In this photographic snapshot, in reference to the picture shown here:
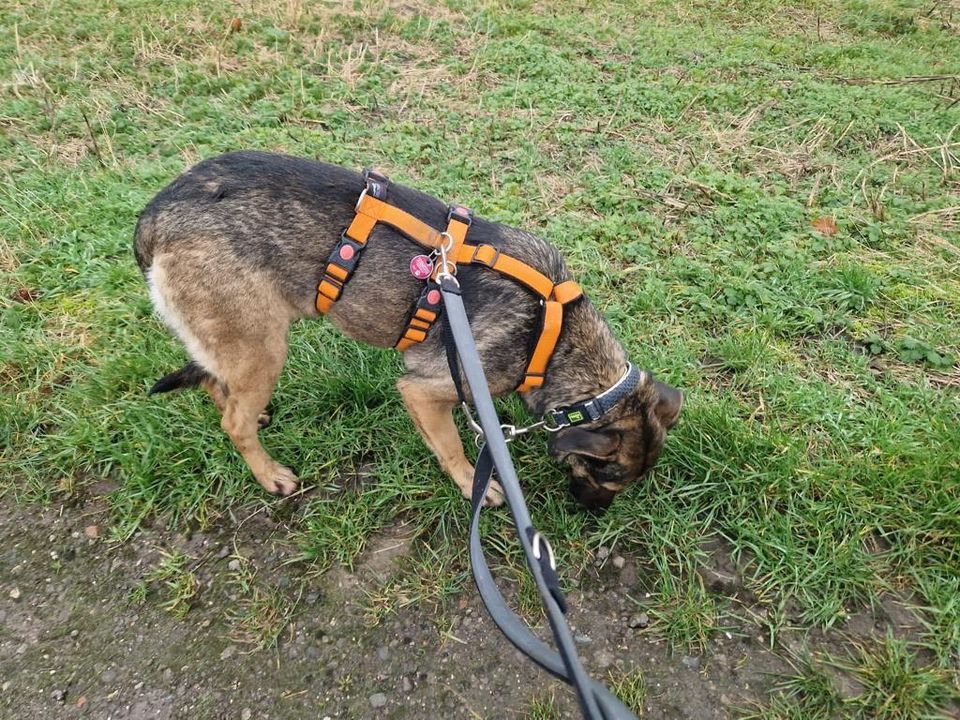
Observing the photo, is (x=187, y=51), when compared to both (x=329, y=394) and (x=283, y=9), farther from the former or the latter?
(x=329, y=394)

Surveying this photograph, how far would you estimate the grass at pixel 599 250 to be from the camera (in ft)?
9.48

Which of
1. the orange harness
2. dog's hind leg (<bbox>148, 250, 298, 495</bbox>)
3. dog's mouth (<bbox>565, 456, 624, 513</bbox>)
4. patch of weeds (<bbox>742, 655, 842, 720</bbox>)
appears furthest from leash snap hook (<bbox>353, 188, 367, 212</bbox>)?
patch of weeds (<bbox>742, 655, 842, 720</bbox>)

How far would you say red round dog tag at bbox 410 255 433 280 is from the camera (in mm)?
2686

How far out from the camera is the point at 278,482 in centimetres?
308

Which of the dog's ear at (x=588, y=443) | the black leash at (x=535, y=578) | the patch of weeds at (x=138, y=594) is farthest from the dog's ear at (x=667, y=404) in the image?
the patch of weeds at (x=138, y=594)

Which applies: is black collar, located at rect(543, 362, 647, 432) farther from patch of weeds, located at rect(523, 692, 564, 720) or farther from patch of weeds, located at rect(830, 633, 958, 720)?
patch of weeds, located at rect(830, 633, 958, 720)

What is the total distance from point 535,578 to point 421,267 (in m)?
1.55

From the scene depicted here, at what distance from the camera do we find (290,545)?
9.50ft

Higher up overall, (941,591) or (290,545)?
(941,591)

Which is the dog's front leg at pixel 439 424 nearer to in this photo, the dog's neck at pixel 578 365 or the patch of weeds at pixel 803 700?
the dog's neck at pixel 578 365

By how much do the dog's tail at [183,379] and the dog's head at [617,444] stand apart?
1817mm

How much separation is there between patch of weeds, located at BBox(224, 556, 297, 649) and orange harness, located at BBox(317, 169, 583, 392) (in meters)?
1.36

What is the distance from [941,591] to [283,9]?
26.8 ft

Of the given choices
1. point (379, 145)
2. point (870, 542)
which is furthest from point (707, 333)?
point (379, 145)
